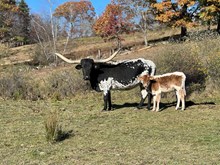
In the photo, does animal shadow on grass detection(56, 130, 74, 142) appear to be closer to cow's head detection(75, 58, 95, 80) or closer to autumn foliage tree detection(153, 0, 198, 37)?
cow's head detection(75, 58, 95, 80)

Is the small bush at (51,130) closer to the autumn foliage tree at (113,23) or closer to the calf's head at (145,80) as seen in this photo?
the calf's head at (145,80)

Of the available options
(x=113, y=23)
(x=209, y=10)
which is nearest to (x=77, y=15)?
(x=113, y=23)

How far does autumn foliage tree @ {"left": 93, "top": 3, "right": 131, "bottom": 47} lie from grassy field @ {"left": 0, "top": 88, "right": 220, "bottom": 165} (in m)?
29.9

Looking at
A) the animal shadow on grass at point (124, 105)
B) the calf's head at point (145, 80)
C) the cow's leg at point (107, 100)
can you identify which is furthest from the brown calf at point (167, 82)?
the animal shadow on grass at point (124, 105)

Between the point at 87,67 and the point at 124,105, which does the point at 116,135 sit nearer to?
the point at 87,67

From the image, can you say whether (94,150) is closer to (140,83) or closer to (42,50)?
(140,83)

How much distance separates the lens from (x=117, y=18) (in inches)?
1682

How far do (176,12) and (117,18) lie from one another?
10.3m

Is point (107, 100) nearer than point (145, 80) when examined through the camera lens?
No

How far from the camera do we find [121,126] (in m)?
9.59

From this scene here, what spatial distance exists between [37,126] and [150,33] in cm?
4179

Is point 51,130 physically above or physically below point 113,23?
below

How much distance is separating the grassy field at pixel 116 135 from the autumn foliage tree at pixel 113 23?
29.9 meters

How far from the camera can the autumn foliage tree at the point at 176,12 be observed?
109ft
